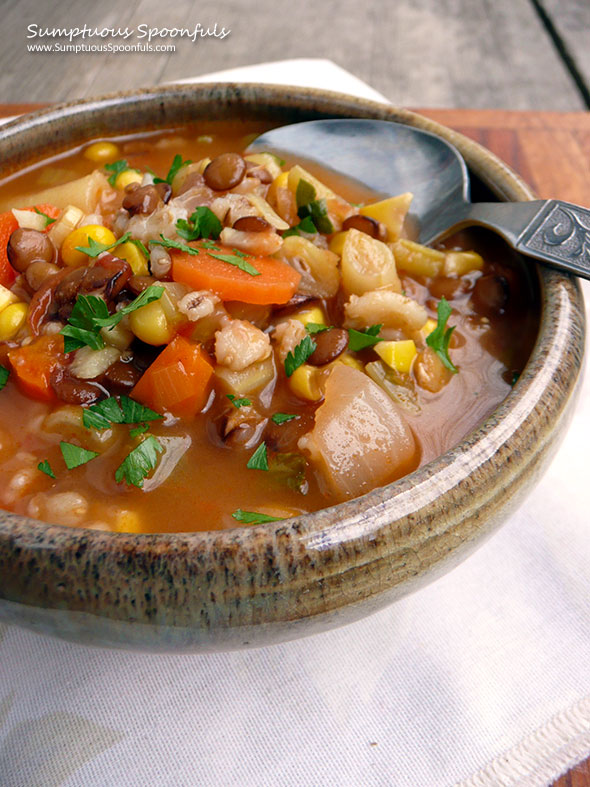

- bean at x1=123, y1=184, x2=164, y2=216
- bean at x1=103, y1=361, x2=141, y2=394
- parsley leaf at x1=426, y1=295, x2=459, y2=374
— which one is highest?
bean at x1=123, y1=184, x2=164, y2=216

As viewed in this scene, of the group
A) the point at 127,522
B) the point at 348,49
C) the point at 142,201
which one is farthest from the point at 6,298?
the point at 348,49

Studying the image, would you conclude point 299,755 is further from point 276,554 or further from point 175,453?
point 175,453

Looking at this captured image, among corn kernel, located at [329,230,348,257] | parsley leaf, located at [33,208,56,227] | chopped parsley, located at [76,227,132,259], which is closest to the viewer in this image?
chopped parsley, located at [76,227,132,259]

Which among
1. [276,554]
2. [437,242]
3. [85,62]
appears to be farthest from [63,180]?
[85,62]

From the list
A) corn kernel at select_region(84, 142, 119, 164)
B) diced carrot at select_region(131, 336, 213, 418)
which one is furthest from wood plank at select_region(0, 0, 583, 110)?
diced carrot at select_region(131, 336, 213, 418)

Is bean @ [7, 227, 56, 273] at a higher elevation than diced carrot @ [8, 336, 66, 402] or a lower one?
higher

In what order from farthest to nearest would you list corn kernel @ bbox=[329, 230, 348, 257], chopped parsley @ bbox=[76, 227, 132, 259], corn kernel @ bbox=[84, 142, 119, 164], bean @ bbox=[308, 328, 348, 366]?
corn kernel @ bbox=[84, 142, 119, 164]
corn kernel @ bbox=[329, 230, 348, 257]
chopped parsley @ bbox=[76, 227, 132, 259]
bean @ bbox=[308, 328, 348, 366]

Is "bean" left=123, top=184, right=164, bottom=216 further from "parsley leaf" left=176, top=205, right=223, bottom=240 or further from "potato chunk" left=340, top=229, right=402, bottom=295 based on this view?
"potato chunk" left=340, top=229, right=402, bottom=295
